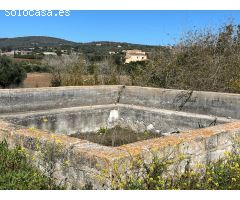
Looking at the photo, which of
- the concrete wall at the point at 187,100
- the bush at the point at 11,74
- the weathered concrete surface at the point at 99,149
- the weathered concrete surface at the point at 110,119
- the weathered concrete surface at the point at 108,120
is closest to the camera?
the weathered concrete surface at the point at 99,149

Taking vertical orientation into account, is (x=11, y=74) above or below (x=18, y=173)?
above

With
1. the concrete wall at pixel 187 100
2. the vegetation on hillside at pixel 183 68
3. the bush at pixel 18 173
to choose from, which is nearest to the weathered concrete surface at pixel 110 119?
the concrete wall at pixel 187 100

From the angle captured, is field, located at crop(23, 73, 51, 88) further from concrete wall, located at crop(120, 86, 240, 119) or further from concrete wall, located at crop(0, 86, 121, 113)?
concrete wall, located at crop(120, 86, 240, 119)

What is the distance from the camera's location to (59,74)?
1179 cm

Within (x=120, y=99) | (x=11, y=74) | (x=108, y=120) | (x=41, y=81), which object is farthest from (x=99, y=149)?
(x=11, y=74)

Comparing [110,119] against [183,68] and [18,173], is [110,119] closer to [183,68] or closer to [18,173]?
[183,68]

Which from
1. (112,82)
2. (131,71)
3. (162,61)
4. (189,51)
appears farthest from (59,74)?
(189,51)

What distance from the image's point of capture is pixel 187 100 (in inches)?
353

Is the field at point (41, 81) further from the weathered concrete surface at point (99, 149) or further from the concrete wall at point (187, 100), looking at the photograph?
the weathered concrete surface at point (99, 149)

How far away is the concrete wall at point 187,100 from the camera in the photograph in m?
8.19

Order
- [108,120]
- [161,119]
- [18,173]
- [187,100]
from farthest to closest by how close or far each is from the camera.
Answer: [108,120], [161,119], [187,100], [18,173]

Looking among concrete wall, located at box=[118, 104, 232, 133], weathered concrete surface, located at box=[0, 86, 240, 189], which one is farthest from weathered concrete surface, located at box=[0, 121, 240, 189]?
concrete wall, located at box=[118, 104, 232, 133]

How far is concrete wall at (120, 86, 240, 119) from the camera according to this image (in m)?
8.19

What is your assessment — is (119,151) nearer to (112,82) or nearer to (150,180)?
(150,180)
